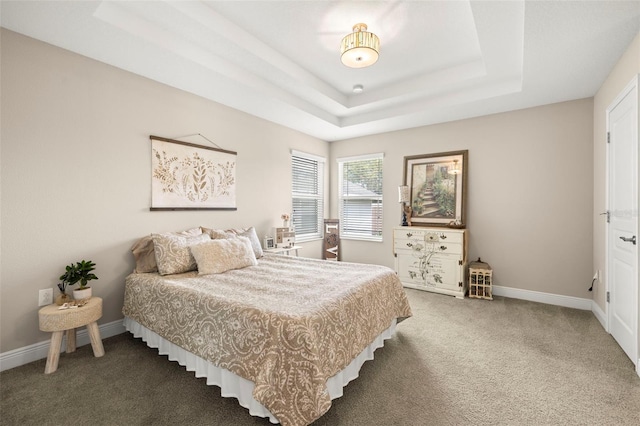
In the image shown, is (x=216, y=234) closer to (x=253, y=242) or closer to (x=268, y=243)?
(x=253, y=242)

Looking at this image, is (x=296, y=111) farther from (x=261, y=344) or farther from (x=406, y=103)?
(x=261, y=344)

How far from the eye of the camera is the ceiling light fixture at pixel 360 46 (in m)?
2.34

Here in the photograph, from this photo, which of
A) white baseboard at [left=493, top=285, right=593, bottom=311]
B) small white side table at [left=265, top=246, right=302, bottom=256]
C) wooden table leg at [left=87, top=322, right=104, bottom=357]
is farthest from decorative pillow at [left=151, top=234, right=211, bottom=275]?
white baseboard at [left=493, top=285, right=593, bottom=311]

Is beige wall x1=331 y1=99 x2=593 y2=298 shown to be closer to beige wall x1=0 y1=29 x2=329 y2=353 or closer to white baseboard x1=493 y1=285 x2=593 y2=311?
white baseboard x1=493 y1=285 x2=593 y2=311

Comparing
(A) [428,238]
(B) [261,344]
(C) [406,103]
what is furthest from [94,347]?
(C) [406,103]

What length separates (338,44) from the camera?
9.08 ft

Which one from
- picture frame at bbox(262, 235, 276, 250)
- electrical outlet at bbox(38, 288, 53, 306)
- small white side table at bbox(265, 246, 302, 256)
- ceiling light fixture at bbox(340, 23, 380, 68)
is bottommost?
electrical outlet at bbox(38, 288, 53, 306)

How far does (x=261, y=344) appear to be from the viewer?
5.07 ft

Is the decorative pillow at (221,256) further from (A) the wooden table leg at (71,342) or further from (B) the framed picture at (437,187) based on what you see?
(B) the framed picture at (437,187)

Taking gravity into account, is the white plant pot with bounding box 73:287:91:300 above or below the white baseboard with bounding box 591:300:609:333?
above

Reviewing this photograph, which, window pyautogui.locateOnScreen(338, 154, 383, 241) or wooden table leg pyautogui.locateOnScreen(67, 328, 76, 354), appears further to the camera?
window pyautogui.locateOnScreen(338, 154, 383, 241)

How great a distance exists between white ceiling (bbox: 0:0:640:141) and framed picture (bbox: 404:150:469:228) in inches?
30.6

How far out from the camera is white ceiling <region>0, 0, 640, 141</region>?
2057 millimetres

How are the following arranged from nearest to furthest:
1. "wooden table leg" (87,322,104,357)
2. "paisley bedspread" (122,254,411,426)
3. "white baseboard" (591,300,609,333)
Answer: "paisley bedspread" (122,254,411,426) < "wooden table leg" (87,322,104,357) < "white baseboard" (591,300,609,333)
